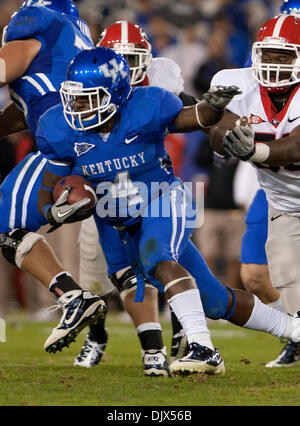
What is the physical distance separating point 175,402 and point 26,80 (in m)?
2.03

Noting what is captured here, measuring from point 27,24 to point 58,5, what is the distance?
1.54 feet

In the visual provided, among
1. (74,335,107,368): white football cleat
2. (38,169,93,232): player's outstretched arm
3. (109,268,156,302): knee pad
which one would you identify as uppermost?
(38,169,93,232): player's outstretched arm

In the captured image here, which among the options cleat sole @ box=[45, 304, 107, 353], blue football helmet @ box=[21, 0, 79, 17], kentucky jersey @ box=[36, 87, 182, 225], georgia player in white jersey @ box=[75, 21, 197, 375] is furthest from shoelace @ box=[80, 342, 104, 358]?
blue football helmet @ box=[21, 0, 79, 17]

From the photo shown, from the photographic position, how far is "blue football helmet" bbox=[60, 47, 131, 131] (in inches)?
159

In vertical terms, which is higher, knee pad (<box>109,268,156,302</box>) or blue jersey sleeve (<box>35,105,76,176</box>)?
blue jersey sleeve (<box>35,105,76,176</box>)

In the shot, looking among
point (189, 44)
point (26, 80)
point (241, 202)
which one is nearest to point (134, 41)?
point (26, 80)

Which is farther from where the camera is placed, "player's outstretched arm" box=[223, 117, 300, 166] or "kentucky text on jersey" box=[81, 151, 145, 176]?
"kentucky text on jersey" box=[81, 151, 145, 176]

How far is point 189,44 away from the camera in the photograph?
375 inches

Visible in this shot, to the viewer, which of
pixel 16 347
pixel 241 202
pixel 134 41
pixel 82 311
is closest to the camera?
pixel 82 311

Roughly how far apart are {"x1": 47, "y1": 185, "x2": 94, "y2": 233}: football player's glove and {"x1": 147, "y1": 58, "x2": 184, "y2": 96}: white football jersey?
1.22 metres

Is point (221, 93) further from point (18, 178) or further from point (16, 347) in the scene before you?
point (16, 347)

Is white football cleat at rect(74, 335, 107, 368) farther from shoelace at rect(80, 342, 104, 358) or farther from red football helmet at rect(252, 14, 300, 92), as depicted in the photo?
red football helmet at rect(252, 14, 300, 92)

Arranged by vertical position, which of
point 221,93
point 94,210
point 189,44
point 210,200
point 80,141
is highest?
point 221,93

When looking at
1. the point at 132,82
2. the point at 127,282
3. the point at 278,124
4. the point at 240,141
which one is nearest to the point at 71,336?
the point at 127,282
